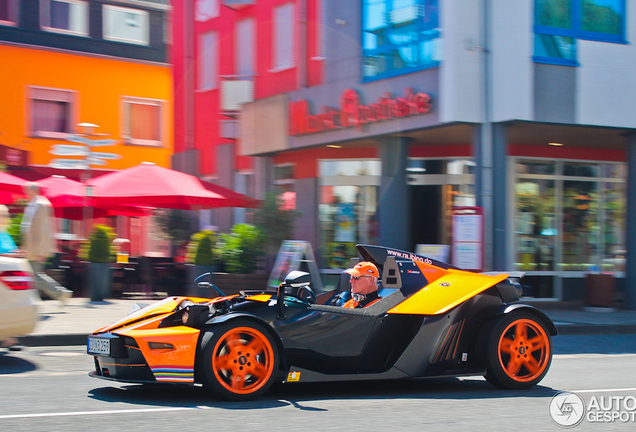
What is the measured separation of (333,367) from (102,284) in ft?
30.8

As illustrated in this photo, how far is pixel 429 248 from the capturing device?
14.6m

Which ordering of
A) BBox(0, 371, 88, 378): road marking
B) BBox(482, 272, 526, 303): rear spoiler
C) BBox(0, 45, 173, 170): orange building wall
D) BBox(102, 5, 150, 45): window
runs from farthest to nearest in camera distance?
BBox(102, 5, 150, 45): window < BBox(0, 45, 173, 170): orange building wall < BBox(0, 371, 88, 378): road marking < BBox(482, 272, 526, 303): rear spoiler

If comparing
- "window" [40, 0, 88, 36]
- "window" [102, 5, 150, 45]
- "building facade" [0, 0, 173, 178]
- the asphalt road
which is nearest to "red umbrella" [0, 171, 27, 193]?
the asphalt road

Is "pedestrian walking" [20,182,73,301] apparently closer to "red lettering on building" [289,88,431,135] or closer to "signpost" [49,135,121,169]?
"signpost" [49,135,121,169]

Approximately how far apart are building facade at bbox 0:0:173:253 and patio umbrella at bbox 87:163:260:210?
12.6m

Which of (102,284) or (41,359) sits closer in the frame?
(41,359)

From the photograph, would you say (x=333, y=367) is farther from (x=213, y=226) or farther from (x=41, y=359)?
(x=213, y=226)

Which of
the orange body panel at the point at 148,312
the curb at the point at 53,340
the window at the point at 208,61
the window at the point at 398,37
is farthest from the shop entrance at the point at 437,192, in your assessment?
the orange body panel at the point at 148,312

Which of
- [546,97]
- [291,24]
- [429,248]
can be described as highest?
[291,24]

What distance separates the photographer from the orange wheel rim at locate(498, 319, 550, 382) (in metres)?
6.57

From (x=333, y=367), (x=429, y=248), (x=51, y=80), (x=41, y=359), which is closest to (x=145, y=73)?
(x=51, y=80)

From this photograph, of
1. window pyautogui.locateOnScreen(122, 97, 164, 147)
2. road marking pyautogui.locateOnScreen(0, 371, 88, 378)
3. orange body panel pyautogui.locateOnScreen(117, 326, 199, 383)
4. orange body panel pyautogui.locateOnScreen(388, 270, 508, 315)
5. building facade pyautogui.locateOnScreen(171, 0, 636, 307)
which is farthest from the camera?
window pyautogui.locateOnScreen(122, 97, 164, 147)

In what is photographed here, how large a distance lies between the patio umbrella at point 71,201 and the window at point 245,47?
191 inches

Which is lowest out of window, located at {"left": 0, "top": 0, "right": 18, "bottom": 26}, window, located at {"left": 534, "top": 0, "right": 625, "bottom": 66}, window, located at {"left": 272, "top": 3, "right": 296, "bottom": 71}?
window, located at {"left": 534, "top": 0, "right": 625, "bottom": 66}
